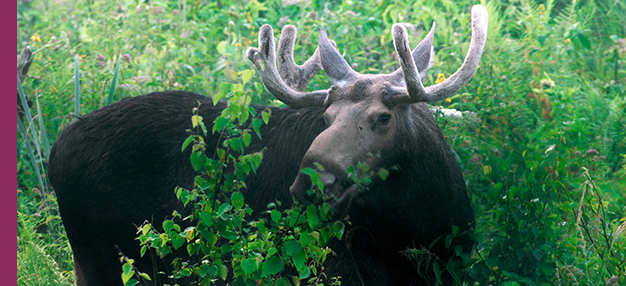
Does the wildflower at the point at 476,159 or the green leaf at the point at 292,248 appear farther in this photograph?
the wildflower at the point at 476,159

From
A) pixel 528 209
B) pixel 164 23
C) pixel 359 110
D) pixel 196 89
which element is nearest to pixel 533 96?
pixel 528 209

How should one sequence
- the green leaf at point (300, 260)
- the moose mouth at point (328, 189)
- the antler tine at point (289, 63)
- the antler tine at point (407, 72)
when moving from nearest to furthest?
the green leaf at point (300, 260) < the moose mouth at point (328, 189) < the antler tine at point (407, 72) < the antler tine at point (289, 63)

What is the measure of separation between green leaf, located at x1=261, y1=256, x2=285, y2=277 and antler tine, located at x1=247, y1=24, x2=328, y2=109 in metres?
1.44

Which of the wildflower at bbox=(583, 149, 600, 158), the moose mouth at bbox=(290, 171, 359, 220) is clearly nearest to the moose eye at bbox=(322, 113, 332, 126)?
the moose mouth at bbox=(290, 171, 359, 220)

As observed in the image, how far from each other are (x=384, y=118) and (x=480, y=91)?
2.16m

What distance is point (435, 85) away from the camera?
13.3 feet

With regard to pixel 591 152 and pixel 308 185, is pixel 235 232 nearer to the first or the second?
pixel 308 185

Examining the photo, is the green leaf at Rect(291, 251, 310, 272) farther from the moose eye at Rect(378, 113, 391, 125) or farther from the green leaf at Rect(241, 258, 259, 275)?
the moose eye at Rect(378, 113, 391, 125)

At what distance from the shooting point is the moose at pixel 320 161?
395 centimetres

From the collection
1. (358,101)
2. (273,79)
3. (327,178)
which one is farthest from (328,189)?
(273,79)

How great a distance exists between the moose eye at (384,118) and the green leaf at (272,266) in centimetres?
123

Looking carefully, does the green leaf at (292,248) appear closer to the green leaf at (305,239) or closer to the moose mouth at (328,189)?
the green leaf at (305,239)

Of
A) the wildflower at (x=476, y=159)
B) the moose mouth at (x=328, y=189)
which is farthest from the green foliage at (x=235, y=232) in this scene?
the wildflower at (x=476, y=159)

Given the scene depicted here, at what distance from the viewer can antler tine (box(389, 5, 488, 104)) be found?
3.76 metres
